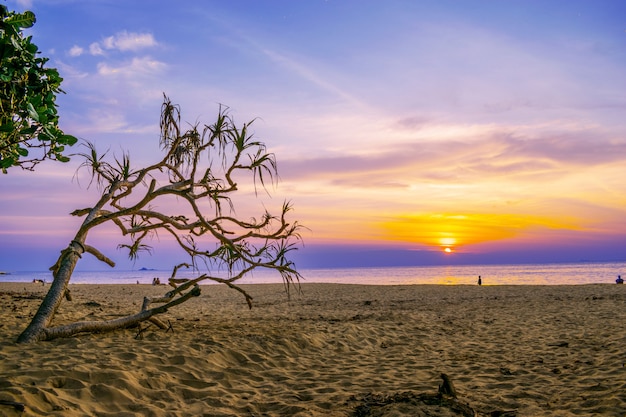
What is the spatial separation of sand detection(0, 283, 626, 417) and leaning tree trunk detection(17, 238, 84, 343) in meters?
0.28

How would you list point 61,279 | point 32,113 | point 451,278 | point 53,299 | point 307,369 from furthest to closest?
point 451,278, point 61,279, point 53,299, point 307,369, point 32,113

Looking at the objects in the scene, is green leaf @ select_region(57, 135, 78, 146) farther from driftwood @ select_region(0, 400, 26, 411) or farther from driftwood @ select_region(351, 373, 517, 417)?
driftwood @ select_region(351, 373, 517, 417)

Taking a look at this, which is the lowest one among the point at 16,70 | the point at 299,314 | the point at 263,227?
the point at 299,314

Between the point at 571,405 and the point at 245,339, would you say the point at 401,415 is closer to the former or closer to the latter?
the point at 571,405

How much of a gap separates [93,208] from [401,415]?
644 centimetres

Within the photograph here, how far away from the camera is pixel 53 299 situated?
284 inches

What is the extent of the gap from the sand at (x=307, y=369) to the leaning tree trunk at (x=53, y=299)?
28 centimetres

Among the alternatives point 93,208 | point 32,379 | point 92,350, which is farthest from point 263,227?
point 32,379

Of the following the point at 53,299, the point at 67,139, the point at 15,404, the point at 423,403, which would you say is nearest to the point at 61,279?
the point at 53,299

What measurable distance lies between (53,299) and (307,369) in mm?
4284

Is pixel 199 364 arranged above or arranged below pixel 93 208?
below

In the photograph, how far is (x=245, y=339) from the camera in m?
8.08

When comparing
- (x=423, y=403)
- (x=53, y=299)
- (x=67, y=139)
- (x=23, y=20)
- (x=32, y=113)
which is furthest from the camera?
(x=53, y=299)

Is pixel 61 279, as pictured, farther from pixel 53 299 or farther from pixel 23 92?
pixel 23 92
